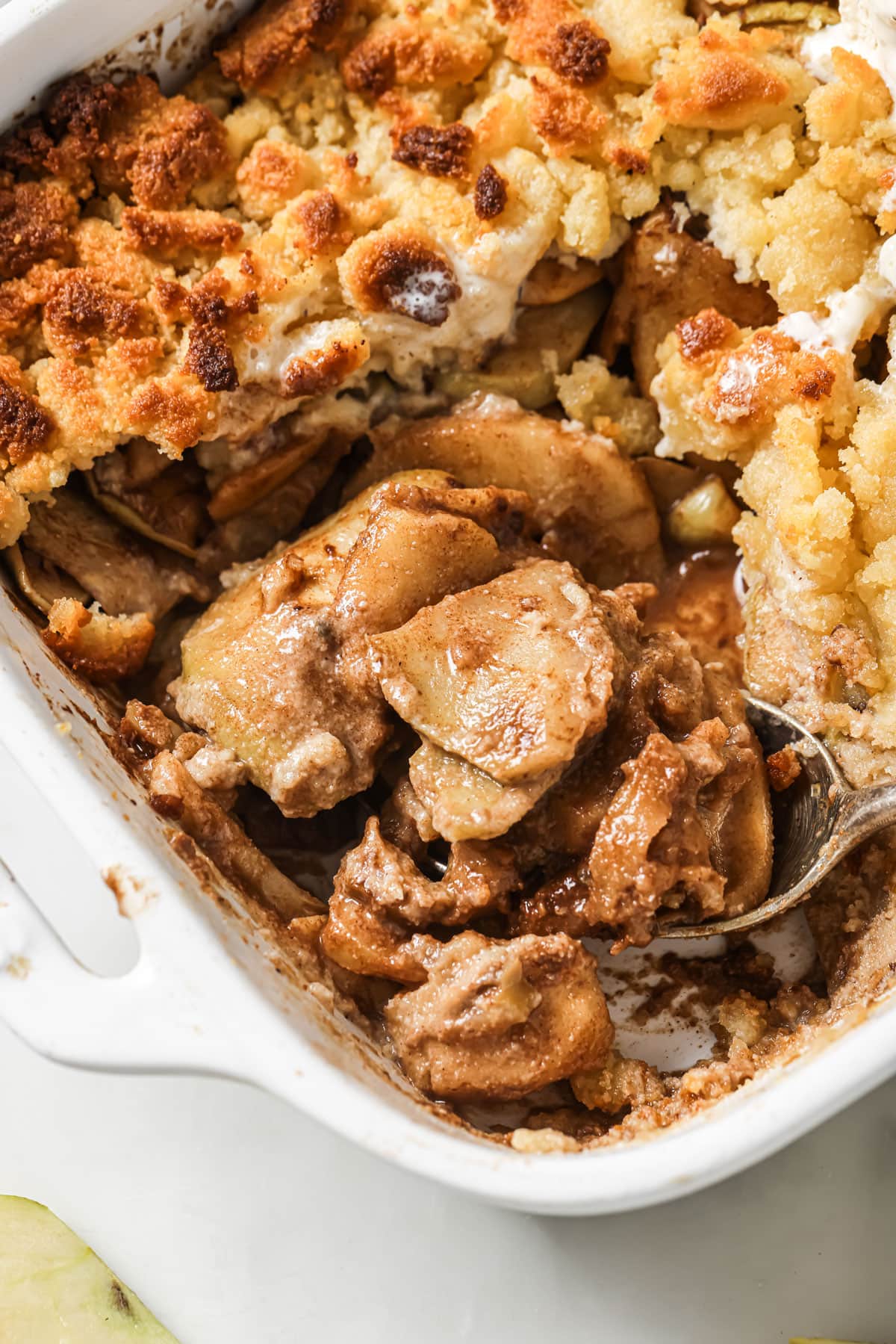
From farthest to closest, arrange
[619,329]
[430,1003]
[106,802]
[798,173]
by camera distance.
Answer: [619,329] < [798,173] < [430,1003] < [106,802]

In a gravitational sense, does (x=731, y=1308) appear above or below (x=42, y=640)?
below

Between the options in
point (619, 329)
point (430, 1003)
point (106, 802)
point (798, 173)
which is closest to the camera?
point (106, 802)

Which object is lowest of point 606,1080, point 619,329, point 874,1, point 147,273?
point 606,1080

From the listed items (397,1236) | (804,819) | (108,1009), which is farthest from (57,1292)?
(804,819)

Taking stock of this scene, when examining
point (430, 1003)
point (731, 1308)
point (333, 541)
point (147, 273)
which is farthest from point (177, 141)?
point (731, 1308)

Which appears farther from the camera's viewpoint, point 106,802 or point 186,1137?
point 186,1137

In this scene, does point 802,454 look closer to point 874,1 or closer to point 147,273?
point 874,1
